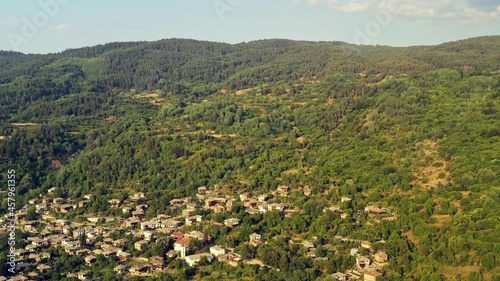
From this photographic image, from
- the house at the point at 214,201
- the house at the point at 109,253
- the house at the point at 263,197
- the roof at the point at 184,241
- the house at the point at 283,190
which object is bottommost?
the house at the point at 109,253

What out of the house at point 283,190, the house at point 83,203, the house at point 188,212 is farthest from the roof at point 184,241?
the house at point 83,203

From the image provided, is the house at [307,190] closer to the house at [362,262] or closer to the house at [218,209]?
the house at [218,209]

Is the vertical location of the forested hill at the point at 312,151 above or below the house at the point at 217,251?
above

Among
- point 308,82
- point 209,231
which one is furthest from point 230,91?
point 209,231

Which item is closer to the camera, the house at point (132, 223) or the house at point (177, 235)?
the house at point (177, 235)

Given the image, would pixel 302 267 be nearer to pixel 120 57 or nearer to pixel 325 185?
pixel 325 185

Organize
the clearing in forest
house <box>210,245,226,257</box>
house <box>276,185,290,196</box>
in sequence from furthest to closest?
1. house <box>276,185,290,196</box>
2. the clearing in forest
3. house <box>210,245,226,257</box>

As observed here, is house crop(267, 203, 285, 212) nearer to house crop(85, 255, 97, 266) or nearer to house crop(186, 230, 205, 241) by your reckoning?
house crop(186, 230, 205, 241)

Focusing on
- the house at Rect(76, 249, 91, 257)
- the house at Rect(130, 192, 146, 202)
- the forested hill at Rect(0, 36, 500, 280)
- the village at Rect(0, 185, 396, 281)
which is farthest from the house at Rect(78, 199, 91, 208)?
the house at Rect(76, 249, 91, 257)
